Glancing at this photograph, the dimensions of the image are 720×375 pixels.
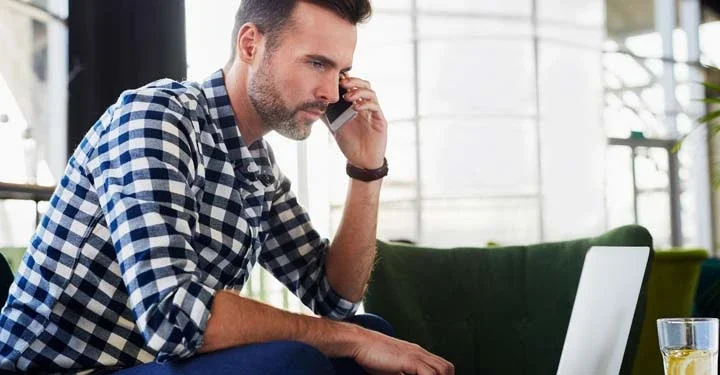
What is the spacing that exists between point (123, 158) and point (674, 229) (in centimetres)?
880

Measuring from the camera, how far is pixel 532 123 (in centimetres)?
809

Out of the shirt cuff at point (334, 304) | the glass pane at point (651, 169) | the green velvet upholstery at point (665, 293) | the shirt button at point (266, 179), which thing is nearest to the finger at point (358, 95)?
the shirt button at point (266, 179)

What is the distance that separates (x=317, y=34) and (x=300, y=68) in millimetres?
68

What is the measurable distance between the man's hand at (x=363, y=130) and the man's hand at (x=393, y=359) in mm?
509

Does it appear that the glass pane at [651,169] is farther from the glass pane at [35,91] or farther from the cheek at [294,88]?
the cheek at [294,88]

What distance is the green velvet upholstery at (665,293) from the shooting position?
271cm

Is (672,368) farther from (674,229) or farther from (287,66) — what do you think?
(674,229)

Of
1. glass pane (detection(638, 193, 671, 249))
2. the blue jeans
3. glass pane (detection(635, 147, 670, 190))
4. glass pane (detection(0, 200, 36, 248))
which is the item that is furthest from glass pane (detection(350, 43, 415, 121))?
the blue jeans

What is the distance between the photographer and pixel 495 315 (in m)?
2.01

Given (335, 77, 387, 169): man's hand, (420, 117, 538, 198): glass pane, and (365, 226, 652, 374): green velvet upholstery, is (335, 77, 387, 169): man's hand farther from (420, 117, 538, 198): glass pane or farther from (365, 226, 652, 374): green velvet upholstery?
(420, 117, 538, 198): glass pane

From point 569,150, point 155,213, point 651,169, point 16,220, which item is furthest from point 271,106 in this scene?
point 651,169

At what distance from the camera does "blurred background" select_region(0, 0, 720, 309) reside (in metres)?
7.94

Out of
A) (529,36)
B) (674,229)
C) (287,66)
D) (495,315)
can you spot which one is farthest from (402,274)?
(674,229)

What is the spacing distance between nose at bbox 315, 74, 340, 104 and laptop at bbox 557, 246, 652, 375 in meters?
0.53
